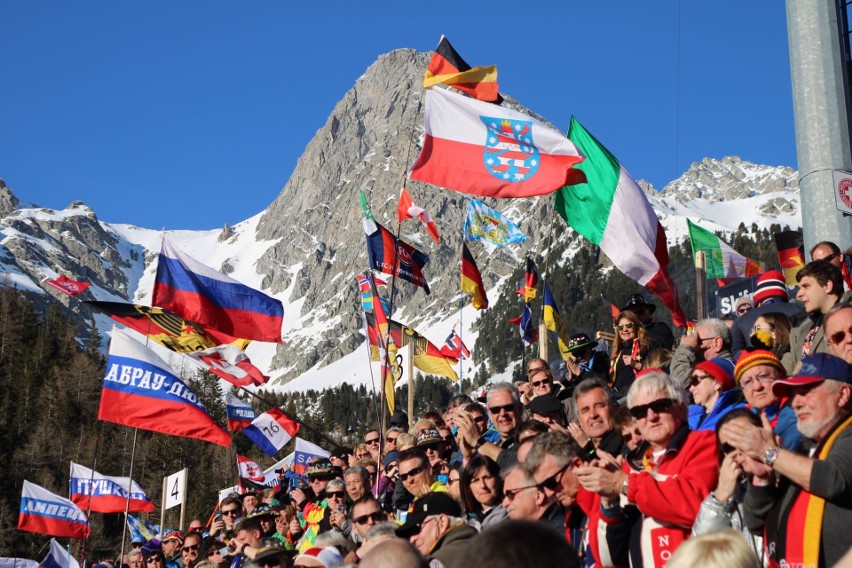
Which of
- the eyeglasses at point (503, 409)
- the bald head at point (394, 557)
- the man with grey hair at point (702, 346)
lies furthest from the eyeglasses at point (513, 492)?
the man with grey hair at point (702, 346)

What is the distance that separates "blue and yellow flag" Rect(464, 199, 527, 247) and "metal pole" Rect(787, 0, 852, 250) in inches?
449

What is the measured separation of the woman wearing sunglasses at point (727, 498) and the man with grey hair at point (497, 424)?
2.56 meters

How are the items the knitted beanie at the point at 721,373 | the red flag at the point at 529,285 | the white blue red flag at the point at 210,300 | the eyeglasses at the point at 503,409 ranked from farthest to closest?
the red flag at the point at 529,285, the white blue red flag at the point at 210,300, the eyeglasses at the point at 503,409, the knitted beanie at the point at 721,373

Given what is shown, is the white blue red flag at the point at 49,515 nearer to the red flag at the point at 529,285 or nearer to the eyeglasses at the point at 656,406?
the red flag at the point at 529,285

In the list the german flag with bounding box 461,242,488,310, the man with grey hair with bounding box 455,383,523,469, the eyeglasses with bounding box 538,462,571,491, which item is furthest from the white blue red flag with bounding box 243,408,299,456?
the eyeglasses with bounding box 538,462,571,491

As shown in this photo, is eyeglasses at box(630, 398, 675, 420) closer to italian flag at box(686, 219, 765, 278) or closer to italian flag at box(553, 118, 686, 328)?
italian flag at box(553, 118, 686, 328)

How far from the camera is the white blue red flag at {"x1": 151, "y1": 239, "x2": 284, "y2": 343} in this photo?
13961 millimetres

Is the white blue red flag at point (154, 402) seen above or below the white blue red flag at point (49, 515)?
above

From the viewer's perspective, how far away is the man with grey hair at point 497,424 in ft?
23.6

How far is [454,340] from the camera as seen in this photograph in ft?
95.8

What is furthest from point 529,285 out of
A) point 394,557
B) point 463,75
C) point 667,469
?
point 394,557

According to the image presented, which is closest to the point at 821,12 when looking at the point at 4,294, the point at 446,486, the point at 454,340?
the point at 446,486

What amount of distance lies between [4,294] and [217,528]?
9239 centimetres

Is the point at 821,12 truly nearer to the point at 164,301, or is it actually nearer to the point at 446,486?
the point at 446,486
